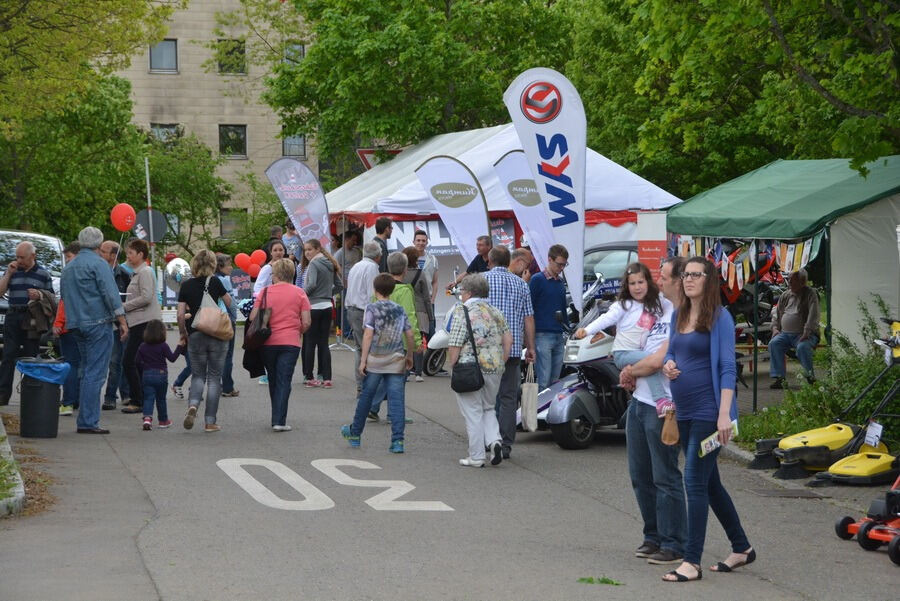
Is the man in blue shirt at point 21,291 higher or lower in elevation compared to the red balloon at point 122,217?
lower

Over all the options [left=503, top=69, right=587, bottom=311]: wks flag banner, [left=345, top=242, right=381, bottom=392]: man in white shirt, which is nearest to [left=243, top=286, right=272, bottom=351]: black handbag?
[left=345, top=242, right=381, bottom=392]: man in white shirt

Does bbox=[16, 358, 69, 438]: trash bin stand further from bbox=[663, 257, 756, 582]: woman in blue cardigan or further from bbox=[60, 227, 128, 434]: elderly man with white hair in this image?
bbox=[663, 257, 756, 582]: woman in blue cardigan

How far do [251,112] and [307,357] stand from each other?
1793 inches

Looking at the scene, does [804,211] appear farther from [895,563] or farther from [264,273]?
[264,273]

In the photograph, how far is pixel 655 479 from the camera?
755 centimetres

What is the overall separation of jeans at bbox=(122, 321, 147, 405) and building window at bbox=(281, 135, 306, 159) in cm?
4749

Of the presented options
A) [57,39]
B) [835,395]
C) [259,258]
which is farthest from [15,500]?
[259,258]

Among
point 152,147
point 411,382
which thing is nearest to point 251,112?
point 152,147

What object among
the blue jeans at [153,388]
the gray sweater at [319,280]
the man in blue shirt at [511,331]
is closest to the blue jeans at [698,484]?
the man in blue shirt at [511,331]

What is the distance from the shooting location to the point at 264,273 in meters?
17.8

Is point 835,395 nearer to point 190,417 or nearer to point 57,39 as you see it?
point 190,417

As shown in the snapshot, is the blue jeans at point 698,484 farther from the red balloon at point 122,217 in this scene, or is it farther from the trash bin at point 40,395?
the red balloon at point 122,217

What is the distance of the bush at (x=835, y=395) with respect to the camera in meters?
12.1

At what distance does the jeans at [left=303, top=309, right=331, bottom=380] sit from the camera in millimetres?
17219
